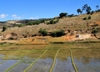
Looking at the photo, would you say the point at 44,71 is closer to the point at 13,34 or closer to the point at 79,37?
the point at 79,37

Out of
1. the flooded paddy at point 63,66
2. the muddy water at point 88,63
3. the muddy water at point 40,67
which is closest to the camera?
the muddy water at point 88,63

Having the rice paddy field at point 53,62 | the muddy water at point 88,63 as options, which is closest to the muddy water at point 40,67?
the rice paddy field at point 53,62

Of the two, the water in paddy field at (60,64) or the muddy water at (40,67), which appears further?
the muddy water at (40,67)

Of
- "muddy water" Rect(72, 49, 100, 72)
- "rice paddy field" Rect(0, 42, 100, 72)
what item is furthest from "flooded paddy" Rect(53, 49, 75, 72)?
"muddy water" Rect(72, 49, 100, 72)

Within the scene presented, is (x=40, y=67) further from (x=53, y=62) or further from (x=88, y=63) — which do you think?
(x=88, y=63)

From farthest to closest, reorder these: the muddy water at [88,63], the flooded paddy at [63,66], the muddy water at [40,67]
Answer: the muddy water at [40,67] < the flooded paddy at [63,66] < the muddy water at [88,63]

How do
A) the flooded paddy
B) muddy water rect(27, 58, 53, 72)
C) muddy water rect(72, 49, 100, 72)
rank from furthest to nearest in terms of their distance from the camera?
muddy water rect(27, 58, 53, 72) → the flooded paddy → muddy water rect(72, 49, 100, 72)

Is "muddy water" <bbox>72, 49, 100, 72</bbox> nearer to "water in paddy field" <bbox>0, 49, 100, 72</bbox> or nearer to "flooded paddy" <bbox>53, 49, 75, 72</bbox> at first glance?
"water in paddy field" <bbox>0, 49, 100, 72</bbox>

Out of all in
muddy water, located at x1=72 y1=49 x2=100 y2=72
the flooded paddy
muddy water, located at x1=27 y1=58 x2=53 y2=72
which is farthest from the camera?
muddy water, located at x1=27 y1=58 x2=53 y2=72

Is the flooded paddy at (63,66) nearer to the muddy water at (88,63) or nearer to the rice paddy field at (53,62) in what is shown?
the rice paddy field at (53,62)

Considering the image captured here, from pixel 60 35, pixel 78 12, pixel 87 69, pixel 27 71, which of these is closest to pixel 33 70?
pixel 27 71

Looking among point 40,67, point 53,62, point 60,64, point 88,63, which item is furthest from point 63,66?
point 88,63

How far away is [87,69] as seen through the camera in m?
6.03

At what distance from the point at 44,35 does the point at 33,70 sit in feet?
46.7
